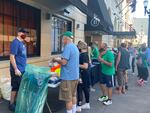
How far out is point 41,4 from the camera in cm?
1113

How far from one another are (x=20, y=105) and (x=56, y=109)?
144 cm

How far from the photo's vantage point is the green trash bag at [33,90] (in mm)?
6434

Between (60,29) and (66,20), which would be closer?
(60,29)

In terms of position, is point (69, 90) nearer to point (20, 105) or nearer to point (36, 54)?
point (20, 105)

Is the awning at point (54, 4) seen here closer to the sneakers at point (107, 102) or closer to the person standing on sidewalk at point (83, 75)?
the person standing on sidewalk at point (83, 75)

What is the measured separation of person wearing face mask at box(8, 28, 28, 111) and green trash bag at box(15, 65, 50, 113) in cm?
45

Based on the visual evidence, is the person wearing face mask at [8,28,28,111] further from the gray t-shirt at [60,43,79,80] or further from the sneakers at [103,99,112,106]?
the sneakers at [103,99,112,106]

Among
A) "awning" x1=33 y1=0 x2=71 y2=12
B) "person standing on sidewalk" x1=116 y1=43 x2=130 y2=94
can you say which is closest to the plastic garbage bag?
"awning" x1=33 y1=0 x2=71 y2=12

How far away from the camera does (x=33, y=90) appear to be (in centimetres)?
652

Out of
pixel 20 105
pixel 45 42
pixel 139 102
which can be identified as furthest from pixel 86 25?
pixel 20 105

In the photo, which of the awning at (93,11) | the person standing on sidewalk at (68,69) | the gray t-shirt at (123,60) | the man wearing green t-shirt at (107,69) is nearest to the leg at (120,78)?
the gray t-shirt at (123,60)

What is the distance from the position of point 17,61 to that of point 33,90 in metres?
0.93

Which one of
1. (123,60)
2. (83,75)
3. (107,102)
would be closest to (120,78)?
(123,60)

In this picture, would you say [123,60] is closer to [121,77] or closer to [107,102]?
[121,77]
